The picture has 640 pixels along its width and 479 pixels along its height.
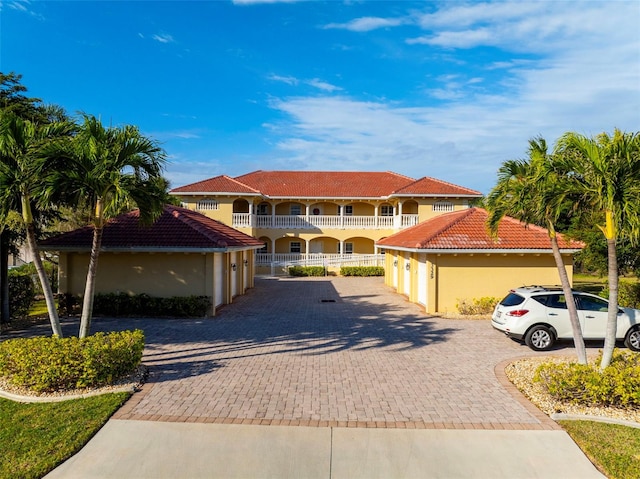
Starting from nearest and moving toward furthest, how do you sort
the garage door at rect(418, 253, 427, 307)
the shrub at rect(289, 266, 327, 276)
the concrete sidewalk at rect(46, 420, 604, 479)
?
the concrete sidewalk at rect(46, 420, 604, 479), the garage door at rect(418, 253, 427, 307), the shrub at rect(289, 266, 327, 276)

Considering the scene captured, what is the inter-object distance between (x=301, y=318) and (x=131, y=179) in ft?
27.1

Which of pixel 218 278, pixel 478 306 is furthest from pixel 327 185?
pixel 478 306

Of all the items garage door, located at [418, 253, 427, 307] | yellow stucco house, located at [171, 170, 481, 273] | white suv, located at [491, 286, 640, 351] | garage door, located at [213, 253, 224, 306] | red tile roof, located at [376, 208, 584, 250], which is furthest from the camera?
yellow stucco house, located at [171, 170, 481, 273]

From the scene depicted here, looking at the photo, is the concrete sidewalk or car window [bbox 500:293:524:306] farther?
car window [bbox 500:293:524:306]

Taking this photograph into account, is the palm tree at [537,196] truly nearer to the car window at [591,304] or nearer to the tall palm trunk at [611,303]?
the tall palm trunk at [611,303]

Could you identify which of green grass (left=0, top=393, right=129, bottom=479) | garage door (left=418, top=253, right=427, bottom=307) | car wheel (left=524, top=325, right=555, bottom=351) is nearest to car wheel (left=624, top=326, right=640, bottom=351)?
car wheel (left=524, top=325, right=555, bottom=351)

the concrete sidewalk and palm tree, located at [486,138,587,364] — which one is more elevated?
palm tree, located at [486,138,587,364]

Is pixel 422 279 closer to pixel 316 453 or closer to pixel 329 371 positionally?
pixel 329 371

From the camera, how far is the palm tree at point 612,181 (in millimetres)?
7039

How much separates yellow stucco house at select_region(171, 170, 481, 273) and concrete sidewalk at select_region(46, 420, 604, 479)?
26.8 metres

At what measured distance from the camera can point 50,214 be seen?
14.0 m

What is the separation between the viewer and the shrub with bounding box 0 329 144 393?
23.9ft

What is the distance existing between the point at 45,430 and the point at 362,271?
2670 cm

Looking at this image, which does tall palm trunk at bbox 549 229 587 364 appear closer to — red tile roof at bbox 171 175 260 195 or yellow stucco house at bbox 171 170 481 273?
yellow stucco house at bbox 171 170 481 273
